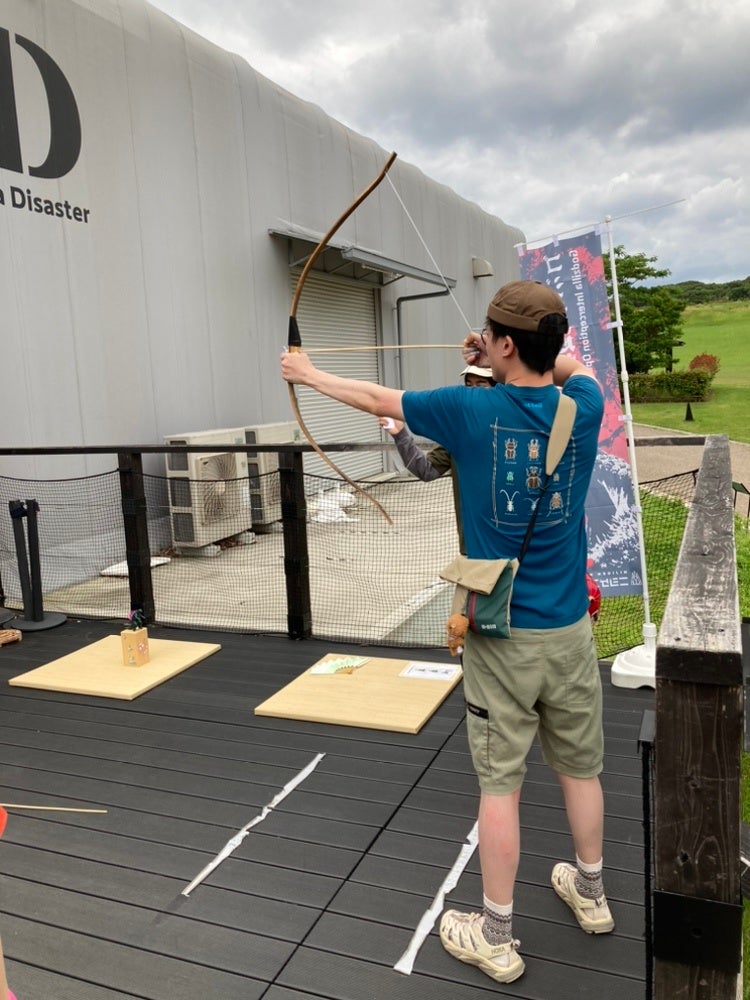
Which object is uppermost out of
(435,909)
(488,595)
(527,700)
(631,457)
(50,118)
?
(50,118)

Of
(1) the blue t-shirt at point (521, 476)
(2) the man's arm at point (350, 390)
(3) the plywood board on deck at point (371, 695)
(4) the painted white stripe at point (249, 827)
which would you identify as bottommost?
(4) the painted white stripe at point (249, 827)

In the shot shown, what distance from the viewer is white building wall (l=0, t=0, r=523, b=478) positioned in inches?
208

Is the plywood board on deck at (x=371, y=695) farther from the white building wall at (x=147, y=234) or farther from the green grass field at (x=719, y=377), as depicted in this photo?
the green grass field at (x=719, y=377)

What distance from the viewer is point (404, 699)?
297 cm

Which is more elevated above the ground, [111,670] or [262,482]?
[262,482]

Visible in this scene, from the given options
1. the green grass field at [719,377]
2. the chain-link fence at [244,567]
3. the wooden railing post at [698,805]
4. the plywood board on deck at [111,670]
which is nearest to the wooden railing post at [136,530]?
the chain-link fence at [244,567]

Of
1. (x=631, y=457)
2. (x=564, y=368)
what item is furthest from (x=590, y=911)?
(x=631, y=457)

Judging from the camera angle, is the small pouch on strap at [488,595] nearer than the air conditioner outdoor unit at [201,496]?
Yes

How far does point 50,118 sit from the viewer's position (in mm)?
5402

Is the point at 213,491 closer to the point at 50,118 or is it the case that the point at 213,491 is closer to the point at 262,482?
the point at 262,482

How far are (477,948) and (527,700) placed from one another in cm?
55

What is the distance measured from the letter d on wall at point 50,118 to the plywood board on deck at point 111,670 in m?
3.34

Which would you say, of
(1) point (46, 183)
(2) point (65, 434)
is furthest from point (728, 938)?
(1) point (46, 183)

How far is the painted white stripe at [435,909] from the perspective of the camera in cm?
166
